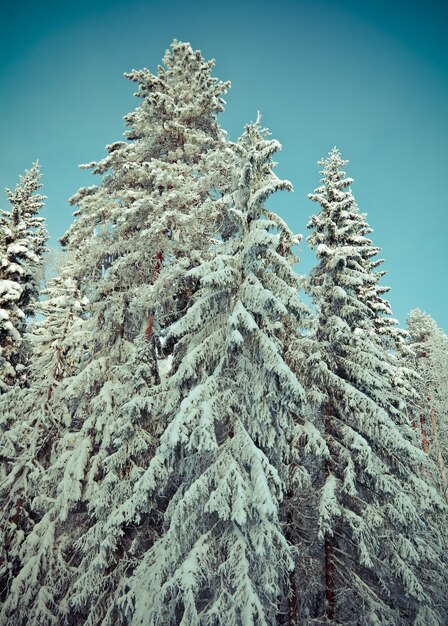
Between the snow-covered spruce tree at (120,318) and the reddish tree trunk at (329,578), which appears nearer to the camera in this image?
the snow-covered spruce tree at (120,318)

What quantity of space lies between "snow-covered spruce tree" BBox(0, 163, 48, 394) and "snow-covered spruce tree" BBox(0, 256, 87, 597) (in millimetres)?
2183

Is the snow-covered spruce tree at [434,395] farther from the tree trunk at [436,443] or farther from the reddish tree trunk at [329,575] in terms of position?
the reddish tree trunk at [329,575]

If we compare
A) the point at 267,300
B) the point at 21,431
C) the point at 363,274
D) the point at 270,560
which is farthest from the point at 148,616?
the point at 363,274

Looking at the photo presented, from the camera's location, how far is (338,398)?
38.7 feet

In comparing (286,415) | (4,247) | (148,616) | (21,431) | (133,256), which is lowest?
(148,616)

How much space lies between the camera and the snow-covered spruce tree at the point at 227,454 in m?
Answer: 7.33

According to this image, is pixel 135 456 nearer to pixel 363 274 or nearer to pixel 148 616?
pixel 148 616

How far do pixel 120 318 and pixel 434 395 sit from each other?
23775mm

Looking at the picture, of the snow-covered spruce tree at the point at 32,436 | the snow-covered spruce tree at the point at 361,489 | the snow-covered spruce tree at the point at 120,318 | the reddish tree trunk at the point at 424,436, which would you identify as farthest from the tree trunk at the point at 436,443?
the snow-covered spruce tree at the point at 32,436

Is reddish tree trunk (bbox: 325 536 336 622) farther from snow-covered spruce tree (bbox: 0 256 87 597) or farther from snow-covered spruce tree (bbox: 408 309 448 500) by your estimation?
snow-covered spruce tree (bbox: 408 309 448 500)

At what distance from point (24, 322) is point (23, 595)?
11.0 metres

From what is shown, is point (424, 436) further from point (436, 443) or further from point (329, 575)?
point (329, 575)

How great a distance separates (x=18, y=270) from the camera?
16.6 metres

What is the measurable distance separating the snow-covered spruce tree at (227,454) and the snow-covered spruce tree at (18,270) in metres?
9.26
